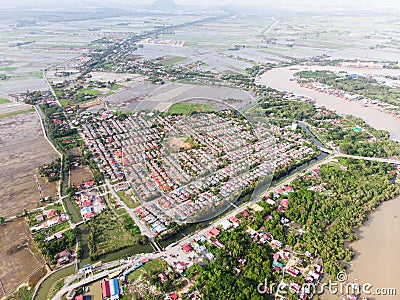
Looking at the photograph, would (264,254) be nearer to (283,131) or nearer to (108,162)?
(108,162)

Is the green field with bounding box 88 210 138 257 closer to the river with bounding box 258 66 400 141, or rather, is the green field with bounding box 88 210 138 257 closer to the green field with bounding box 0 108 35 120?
the green field with bounding box 0 108 35 120

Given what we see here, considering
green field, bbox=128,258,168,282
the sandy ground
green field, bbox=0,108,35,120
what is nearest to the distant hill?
green field, bbox=0,108,35,120

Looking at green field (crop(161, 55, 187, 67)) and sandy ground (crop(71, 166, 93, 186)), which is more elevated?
green field (crop(161, 55, 187, 67))

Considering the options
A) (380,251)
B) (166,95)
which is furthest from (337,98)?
(380,251)

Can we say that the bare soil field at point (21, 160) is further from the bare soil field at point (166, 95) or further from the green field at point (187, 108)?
the green field at point (187, 108)

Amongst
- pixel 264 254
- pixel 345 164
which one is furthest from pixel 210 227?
pixel 345 164

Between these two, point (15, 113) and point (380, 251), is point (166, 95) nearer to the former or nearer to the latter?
point (15, 113)
